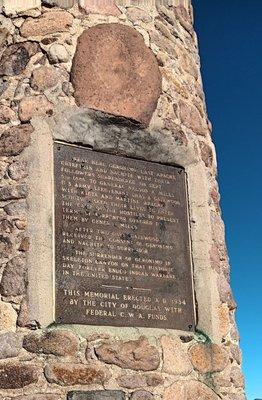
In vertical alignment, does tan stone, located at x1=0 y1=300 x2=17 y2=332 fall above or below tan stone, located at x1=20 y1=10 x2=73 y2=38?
below

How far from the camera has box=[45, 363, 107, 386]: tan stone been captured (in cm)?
403

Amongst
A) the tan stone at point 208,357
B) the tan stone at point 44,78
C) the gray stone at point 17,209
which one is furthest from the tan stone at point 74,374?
the tan stone at point 44,78

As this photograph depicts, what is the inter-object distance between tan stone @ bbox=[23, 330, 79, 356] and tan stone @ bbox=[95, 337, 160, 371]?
0.58ft

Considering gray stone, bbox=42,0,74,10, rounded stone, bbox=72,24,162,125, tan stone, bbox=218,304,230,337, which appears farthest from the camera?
gray stone, bbox=42,0,74,10

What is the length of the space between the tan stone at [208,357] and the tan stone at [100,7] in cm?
270

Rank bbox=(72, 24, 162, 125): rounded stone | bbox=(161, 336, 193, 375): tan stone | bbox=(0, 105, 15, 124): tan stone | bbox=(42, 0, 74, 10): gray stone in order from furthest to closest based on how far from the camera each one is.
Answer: bbox=(42, 0, 74, 10): gray stone, bbox=(72, 24, 162, 125): rounded stone, bbox=(0, 105, 15, 124): tan stone, bbox=(161, 336, 193, 375): tan stone

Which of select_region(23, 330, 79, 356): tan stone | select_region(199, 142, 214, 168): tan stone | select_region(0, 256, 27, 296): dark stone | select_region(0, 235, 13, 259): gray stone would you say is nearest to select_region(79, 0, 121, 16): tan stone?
select_region(199, 142, 214, 168): tan stone

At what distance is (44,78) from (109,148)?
713 millimetres

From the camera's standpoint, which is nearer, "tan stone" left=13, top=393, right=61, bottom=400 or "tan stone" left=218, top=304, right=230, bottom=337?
"tan stone" left=13, top=393, right=61, bottom=400

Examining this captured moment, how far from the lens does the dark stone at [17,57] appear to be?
16.1 ft

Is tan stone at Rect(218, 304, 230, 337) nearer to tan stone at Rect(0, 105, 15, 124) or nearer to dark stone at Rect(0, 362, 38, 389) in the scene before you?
dark stone at Rect(0, 362, 38, 389)

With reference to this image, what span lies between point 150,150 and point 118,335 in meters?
1.50

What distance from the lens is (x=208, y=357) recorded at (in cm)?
470

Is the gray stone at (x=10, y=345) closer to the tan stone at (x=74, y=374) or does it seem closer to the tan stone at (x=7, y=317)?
the tan stone at (x=7, y=317)
